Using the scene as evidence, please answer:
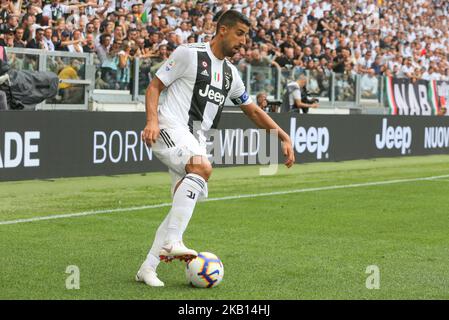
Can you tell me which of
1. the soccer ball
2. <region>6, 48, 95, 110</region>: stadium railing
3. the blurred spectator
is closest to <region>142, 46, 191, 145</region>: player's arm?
the soccer ball

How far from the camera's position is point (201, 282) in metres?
6.95

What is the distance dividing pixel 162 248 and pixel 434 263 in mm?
2987

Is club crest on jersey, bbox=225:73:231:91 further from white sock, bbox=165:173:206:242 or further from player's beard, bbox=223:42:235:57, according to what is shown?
white sock, bbox=165:173:206:242

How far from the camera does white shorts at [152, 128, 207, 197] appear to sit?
6961mm

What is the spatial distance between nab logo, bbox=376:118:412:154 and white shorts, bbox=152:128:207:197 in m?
17.7

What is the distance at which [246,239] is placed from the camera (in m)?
9.77

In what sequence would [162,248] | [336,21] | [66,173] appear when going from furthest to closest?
1. [336,21]
2. [66,173]
3. [162,248]

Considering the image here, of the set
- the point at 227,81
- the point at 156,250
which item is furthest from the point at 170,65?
the point at 156,250

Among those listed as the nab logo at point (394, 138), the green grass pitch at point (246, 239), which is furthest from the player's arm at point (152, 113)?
the nab logo at point (394, 138)

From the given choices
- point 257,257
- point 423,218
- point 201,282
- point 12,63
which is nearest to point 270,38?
point 12,63

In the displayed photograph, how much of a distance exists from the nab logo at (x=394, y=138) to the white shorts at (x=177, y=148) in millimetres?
17682

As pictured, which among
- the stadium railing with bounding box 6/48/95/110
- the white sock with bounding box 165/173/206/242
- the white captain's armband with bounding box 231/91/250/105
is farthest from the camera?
the stadium railing with bounding box 6/48/95/110
